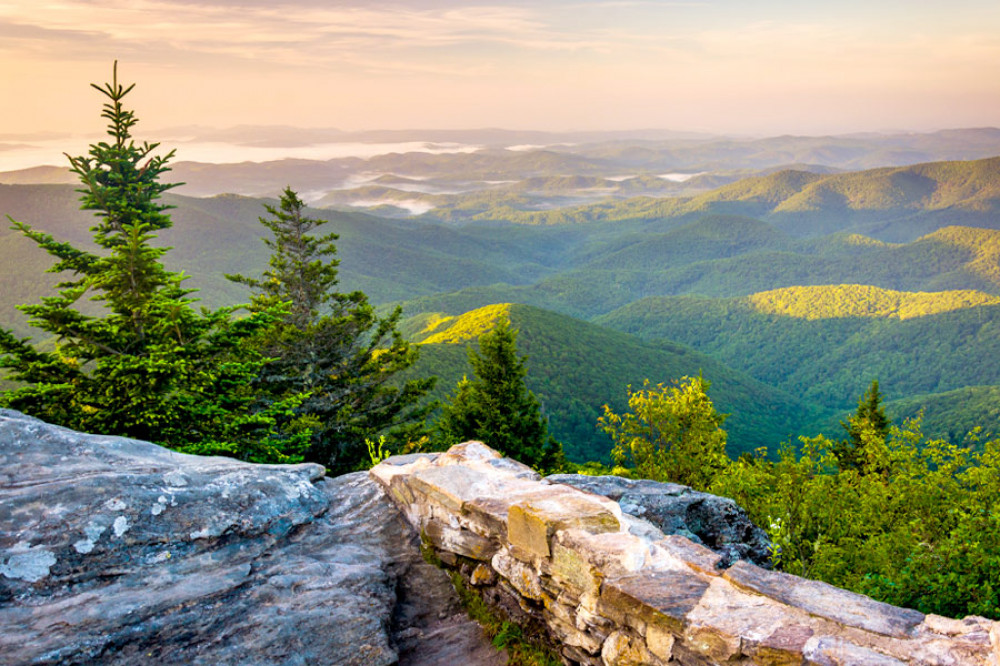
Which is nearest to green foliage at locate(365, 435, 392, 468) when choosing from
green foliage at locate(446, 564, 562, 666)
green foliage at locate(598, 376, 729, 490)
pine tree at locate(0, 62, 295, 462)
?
pine tree at locate(0, 62, 295, 462)

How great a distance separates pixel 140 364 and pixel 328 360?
53.8 feet

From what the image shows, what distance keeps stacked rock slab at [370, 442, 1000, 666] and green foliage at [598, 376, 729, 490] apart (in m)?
22.5

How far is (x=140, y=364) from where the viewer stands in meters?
18.4

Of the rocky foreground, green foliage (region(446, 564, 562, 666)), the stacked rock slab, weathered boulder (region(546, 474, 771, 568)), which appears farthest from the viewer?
weathered boulder (region(546, 474, 771, 568))

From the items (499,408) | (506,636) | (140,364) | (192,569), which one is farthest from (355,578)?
(499,408)

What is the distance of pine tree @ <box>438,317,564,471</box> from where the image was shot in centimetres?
3425

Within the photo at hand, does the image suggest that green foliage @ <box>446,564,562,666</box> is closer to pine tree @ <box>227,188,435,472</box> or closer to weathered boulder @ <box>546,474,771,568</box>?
weathered boulder @ <box>546,474,771,568</box>

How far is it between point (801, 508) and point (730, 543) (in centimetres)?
772

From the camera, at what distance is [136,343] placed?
20.7 m

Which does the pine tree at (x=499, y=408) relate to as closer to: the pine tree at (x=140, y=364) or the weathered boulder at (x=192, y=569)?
the pine tree at (x=140, y=364)

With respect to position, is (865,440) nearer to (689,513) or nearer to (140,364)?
(689,513)

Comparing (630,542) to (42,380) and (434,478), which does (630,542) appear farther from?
(42,380)

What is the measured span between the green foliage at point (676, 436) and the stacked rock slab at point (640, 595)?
73.8ft

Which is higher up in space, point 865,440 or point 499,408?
point 865,440
